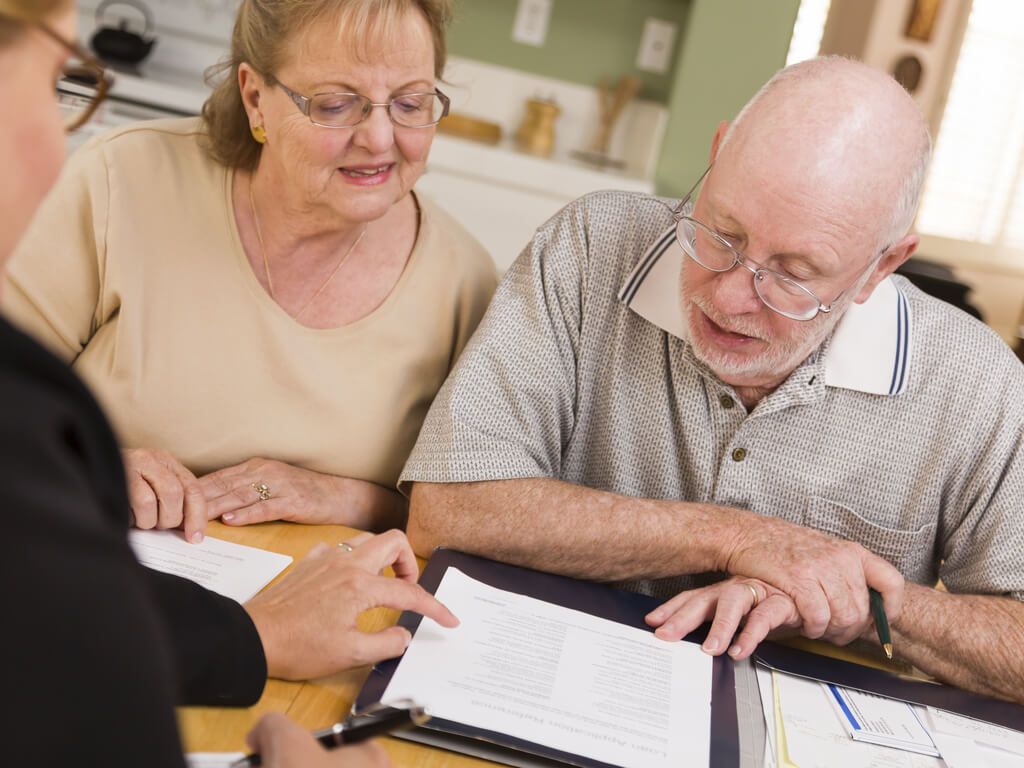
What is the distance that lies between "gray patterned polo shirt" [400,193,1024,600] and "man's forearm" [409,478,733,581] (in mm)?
65

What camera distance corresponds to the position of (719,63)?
3.40 meters

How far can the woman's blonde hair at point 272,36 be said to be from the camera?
1396 millimetres

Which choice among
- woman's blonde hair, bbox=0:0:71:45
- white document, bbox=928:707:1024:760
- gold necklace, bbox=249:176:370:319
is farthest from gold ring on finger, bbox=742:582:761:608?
woman's blonde hair, bbox=0:0:71:45

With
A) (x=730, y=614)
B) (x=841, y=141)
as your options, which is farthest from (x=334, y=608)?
(x=841, y=141)

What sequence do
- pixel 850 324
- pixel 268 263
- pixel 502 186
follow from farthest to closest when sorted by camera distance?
pixel 502 186 < pixel 268 263 < pixel 850 324

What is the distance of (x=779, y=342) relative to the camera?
1345mm

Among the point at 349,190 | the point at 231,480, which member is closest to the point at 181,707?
the point at 231,480

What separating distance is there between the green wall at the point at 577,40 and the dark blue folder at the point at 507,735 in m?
3.06

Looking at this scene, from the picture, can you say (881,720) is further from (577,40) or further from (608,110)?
(577,40)

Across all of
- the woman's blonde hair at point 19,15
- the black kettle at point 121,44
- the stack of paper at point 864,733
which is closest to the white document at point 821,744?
the stack of paper at point 864,733

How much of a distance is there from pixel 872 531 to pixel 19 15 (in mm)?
1245

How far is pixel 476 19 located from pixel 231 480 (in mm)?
3001

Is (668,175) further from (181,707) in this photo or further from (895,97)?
(181,707)

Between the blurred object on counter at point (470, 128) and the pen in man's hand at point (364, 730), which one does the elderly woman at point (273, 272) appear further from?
the blurred object on counter at point (470, 128)
